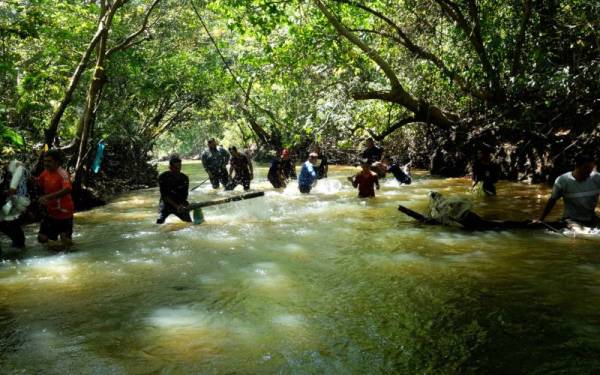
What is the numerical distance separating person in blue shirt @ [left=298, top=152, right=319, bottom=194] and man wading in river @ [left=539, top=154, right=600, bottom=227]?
735cm

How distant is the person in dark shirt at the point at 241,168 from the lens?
48.7 ft

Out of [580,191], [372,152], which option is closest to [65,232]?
[580,191]

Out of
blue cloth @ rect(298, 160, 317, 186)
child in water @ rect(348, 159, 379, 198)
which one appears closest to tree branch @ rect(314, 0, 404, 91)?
child in water @ rect(348, 159, 379, 198)

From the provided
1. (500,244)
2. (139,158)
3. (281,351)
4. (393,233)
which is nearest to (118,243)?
(393,233)

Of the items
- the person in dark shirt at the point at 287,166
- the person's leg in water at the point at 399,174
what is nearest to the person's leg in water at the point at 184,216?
the person in dark shirt at the point at 287,166

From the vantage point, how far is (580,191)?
→ 6992mm

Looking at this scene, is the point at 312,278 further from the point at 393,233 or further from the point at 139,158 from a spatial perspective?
the point at 139,158

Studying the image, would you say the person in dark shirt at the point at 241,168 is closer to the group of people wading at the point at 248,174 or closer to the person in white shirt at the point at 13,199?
the group of people wading at the point at 248,174

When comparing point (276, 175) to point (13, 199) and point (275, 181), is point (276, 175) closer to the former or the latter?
point (275, 181)

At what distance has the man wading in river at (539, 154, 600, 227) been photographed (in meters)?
6.89

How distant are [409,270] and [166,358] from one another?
3.32m

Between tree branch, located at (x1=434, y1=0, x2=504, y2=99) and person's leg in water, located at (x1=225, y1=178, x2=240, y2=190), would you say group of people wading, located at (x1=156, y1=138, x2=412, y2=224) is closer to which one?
person's leg in water, located at (x1=225, y1=178, x2=240, y2=190)

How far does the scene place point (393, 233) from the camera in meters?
8.24

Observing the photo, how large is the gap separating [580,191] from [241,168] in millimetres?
9923
